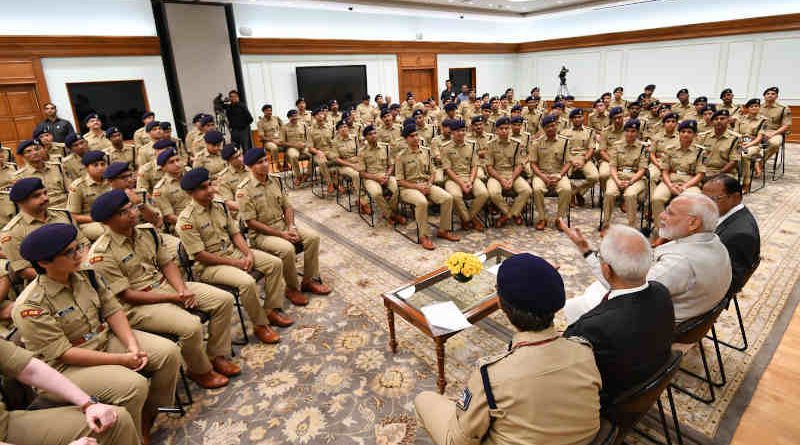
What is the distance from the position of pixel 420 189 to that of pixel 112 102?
6803mm

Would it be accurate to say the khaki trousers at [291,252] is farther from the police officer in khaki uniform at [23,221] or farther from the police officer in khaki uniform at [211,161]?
the police officer in khaki uniform at [211,161]

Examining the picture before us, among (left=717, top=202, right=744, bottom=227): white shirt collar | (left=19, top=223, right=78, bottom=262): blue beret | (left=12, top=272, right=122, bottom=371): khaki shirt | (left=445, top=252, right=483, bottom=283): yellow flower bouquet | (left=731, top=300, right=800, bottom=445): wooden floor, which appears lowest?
(left=731, top=300, right=800, bottom=445): wooden floor

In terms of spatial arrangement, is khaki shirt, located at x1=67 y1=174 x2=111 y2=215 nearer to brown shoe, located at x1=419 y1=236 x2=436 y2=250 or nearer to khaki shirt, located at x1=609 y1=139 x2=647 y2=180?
brown shoe, located at x1=419 y1=236 x2=436 y2=250

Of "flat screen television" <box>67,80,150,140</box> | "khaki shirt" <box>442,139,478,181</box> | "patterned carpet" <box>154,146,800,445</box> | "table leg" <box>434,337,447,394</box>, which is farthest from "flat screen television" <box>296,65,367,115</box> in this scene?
"table leg" <box>434,337,447,394</box>

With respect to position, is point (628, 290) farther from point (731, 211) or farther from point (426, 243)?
point (426, 243)

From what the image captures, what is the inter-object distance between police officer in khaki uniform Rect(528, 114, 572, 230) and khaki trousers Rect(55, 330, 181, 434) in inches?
162

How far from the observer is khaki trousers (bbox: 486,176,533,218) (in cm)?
505

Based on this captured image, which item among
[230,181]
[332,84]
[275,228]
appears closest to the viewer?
[275,228]

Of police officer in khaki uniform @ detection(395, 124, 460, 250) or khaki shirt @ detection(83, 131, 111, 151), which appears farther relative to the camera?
khaki shirt @ detection(83, 131, 111, 151)

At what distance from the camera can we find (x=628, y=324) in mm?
1461

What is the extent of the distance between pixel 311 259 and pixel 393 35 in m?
10.1

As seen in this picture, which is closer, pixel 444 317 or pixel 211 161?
pixel 444 317

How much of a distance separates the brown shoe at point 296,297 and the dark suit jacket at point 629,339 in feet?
8.46

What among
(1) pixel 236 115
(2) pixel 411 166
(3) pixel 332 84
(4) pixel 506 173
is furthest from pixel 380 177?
(3) pixel 332 84
